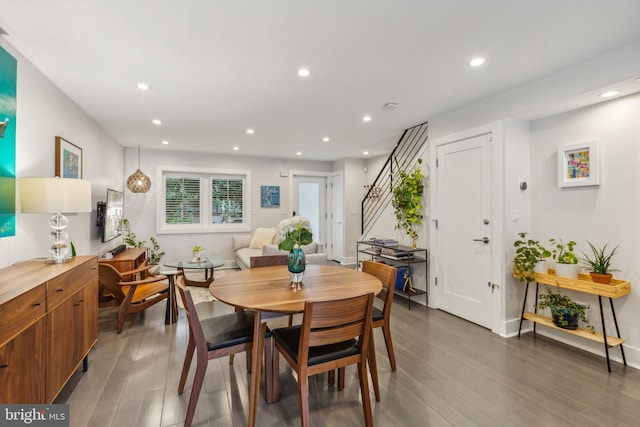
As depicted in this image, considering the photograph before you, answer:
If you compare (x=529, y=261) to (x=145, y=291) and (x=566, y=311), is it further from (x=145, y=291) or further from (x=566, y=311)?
(x=145, y=291)

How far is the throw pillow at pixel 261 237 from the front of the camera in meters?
6.34

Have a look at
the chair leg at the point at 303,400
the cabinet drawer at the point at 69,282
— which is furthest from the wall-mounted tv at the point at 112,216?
the chair leg at the point at 303,400

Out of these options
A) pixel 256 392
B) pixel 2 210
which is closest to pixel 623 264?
pixel 256 392

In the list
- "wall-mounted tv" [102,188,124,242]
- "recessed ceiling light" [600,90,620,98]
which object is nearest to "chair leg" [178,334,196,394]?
"wall-mounted tv" [102,188,124,242]

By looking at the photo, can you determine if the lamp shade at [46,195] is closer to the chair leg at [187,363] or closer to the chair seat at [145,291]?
the chair leg at [187,363]

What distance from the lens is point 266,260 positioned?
2.96 metres

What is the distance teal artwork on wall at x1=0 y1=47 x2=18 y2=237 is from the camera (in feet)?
6.69

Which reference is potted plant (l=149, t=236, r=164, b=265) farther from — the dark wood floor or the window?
the dark wood floor

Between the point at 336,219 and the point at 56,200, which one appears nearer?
the point at 56,200

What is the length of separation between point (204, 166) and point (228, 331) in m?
5.15

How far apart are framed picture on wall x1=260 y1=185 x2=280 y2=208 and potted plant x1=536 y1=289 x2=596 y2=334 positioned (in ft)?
17.6

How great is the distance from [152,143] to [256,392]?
518 cm

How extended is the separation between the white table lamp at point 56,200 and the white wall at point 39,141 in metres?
0.22

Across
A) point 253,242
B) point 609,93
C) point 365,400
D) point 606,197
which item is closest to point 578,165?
point 606,197
